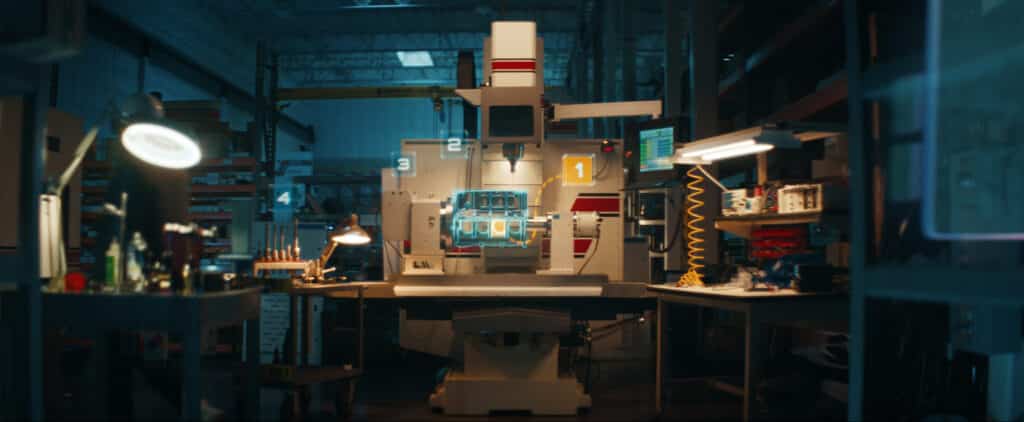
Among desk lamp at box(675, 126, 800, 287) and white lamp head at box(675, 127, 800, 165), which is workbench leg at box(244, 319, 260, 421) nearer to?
desk lamp at box(675, 126, 800, 287)

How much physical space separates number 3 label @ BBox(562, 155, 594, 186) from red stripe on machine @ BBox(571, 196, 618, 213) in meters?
0.12

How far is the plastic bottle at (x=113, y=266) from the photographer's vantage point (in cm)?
243

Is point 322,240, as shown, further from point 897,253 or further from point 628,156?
point 897,253

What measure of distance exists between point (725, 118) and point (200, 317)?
6.80 meters

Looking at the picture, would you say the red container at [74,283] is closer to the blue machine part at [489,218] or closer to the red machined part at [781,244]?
the blue machine part at [489,218]

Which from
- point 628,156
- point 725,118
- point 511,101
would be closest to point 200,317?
point 511,101

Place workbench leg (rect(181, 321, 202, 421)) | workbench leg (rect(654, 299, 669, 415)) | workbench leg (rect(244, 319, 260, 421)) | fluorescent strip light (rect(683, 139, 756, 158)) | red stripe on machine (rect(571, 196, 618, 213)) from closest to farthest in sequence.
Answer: workbench leg (rect(181, 321, 202, 421))
workbench leg (rect(244, 319, 260, 421))
fluorescent strip light (rect(683, 139, 756, 158))
workbench leg (rect(654, 299, 669, 415))
red stripe on machine (rect(571, 196, 618, 213))

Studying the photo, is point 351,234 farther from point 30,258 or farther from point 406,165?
point 30,258

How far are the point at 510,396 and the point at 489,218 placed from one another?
1.03m

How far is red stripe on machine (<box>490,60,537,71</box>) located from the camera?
3.88 meters

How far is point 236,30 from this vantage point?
9.82m

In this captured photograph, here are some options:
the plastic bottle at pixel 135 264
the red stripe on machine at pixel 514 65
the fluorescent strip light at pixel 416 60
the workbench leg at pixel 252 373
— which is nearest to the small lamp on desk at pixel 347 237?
the workbench leg at pixel 252 373

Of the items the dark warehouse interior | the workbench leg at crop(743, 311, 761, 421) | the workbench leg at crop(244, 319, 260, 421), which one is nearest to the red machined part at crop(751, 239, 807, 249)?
the dark warehouse interior

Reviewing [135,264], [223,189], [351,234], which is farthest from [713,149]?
[223,189]
